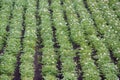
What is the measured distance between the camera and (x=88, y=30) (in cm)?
1683

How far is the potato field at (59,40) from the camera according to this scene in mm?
13820

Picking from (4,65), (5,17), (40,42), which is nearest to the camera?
(4,65)

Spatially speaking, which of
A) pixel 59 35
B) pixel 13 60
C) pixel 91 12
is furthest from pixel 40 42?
pixel 91 12

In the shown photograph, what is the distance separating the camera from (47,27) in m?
17.0

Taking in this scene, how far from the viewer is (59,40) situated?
52.2 ft

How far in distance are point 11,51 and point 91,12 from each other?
6.42m

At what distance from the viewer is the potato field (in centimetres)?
1382

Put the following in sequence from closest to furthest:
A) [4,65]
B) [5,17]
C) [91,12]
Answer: [4,65]
[5,17]
[91,12]

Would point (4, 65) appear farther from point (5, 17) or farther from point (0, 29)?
point (5, 17)

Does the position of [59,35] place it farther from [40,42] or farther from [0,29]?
[0,29]

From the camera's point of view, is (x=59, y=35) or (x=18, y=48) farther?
(x=59, y=35)

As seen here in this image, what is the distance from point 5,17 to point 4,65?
469 cm

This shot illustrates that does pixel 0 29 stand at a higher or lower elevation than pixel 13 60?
higher

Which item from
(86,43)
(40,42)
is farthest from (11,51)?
(86,43)
